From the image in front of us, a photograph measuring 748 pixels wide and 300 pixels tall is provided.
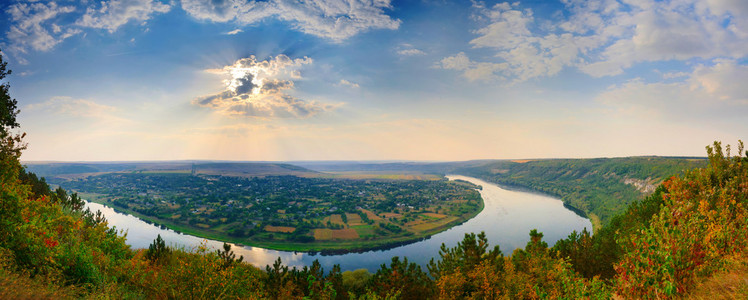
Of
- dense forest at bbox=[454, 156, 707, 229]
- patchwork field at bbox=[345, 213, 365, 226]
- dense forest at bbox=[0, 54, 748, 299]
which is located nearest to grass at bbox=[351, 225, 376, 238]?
patchwork field at bbox=[345, 213, 365, 226]

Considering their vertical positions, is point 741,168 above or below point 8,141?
below

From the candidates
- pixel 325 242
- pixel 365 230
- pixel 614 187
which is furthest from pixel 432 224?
pixel 614 187

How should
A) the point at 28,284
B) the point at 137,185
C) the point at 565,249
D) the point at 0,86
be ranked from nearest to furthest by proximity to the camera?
the point at 28,284 < the point at 0,86 < the point at 565,249 < the point at 137,185

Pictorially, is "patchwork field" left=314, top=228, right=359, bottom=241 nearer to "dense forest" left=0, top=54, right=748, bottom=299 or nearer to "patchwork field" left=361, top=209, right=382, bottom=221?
"patchwork field" left=361, top=209, right=382, bottom=221

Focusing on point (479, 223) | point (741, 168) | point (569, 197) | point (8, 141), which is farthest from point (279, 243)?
point (569, 197)

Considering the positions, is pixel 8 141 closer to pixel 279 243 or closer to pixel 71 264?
pixel 71 264

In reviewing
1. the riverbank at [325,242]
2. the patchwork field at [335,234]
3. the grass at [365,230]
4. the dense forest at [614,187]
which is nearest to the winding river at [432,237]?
the riverbank at [325,242]
